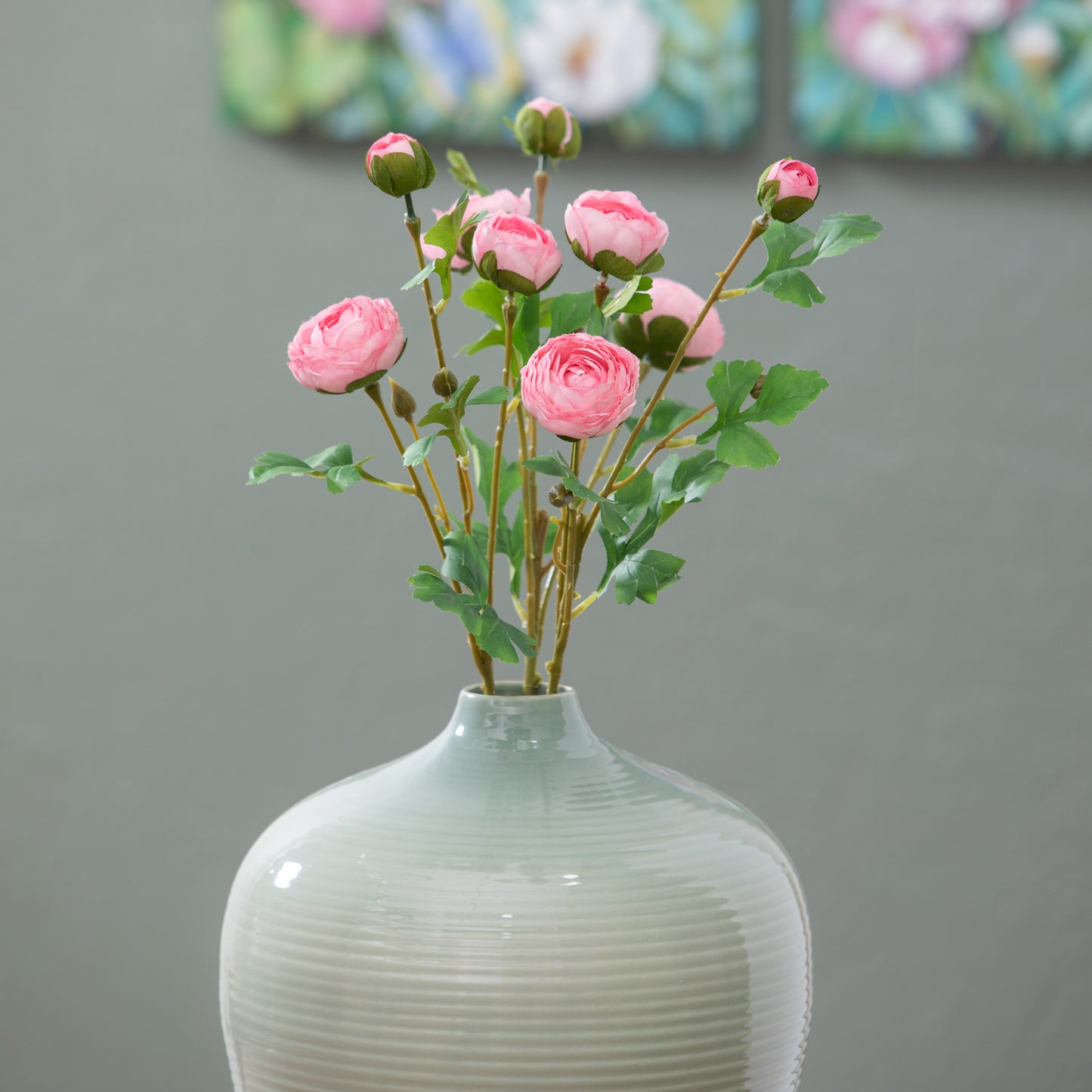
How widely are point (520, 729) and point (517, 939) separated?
0.14 meters

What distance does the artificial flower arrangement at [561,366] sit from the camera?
655mm

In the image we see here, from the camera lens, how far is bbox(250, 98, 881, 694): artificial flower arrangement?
2.15 feet

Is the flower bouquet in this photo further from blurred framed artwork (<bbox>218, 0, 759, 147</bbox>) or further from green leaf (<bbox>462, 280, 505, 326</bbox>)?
blurred framed artwork (<bbox>218, 0, 759, 147</bbox>)

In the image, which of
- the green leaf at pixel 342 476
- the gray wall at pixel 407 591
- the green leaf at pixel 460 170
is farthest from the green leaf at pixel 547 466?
the gray wall at pixel 407 591

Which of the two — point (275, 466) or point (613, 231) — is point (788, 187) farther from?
point (275, 466)

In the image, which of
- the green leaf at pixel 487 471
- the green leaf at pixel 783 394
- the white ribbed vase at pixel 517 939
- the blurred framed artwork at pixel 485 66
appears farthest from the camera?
the blurred framed artwork at pixel 485 66

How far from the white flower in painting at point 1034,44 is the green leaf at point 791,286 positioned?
106 cm

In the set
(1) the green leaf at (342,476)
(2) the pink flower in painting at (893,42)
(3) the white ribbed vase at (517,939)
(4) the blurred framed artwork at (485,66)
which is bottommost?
(3) the white ribbed vase at (517,939)

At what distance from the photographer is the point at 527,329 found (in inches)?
30.3

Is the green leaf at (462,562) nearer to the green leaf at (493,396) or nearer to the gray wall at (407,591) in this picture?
the green leaf at (493,396)

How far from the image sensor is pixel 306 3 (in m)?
1.45

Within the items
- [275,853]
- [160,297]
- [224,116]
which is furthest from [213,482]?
[275,853]

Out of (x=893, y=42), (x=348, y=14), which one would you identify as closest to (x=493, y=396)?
(x=348, y=14)

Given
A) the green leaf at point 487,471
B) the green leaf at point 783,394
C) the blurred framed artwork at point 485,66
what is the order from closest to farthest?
the green leaf at point 783,394 < the green leaf at point 487,471 < the blurred framed artwork at point 485,66
